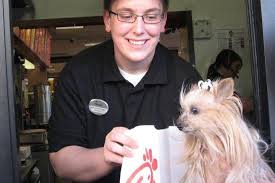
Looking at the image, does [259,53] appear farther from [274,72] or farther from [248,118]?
[248,118]

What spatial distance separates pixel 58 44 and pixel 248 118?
9.91 m

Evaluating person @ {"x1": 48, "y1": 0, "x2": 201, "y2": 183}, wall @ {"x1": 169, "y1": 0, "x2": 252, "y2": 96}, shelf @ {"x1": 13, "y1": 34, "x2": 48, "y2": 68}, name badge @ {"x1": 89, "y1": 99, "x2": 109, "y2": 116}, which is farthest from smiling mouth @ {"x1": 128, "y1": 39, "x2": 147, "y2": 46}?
wall @ {"x1": 169, "y1": 0, "x2": 252, "y2": 96}

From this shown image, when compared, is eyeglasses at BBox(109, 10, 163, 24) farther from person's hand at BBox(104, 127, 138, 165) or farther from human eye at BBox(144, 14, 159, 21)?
person's hand at BBox(104, 127, 138, 165)

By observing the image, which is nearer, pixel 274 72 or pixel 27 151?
pixel 274 72

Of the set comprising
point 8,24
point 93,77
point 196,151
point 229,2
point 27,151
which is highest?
point 229,2

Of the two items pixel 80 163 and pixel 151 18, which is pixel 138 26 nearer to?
pixel 151 18

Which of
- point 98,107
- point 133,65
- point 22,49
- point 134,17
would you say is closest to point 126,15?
point 134,17

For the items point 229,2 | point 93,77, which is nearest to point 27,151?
point 93,77

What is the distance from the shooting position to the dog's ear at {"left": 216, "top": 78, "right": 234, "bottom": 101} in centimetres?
117

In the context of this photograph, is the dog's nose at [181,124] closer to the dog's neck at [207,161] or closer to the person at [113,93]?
the dog's neck at [207,161]

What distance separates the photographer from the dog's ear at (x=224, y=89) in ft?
3.84

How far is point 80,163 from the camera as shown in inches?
58.0

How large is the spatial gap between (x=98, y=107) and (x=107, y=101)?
4 cm

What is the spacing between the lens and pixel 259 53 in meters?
1.22
